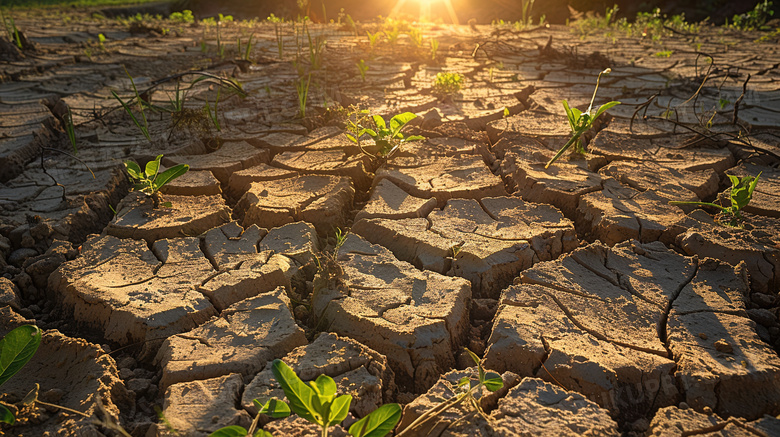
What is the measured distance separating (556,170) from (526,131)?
0.60 meters

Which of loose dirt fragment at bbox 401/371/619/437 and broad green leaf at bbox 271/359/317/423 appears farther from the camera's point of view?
loose dirt fragment at bbox 401/371/619/437

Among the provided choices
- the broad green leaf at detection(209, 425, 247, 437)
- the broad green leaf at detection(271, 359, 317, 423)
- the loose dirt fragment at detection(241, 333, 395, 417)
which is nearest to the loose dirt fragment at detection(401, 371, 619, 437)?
the loose dirt fragment at detection(241, 333, 395, 417)

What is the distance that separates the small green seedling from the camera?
4.19 ft

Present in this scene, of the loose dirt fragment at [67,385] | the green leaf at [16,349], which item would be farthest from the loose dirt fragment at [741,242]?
the green leaf at [16,349]

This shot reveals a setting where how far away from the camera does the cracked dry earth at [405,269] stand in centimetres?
142

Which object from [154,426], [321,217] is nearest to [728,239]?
[321,217]

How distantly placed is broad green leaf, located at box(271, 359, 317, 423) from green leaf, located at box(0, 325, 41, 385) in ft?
2.28

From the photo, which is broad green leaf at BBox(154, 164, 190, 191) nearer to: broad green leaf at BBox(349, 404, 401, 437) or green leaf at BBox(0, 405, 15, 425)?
green leaf at BBox(0, 405, 15, 425)

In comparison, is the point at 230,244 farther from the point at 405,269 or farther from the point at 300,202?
the point at 405,269

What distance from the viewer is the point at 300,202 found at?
7.90 feet

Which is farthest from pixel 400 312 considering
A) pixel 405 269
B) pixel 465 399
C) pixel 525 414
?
pixel 525 414

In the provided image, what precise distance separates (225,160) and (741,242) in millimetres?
2601

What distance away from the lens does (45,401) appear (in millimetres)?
1412

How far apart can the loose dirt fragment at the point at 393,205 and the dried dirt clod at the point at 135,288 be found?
30.5 inches
